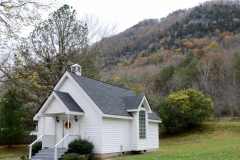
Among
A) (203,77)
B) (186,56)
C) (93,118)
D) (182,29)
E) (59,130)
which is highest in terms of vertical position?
(182,29)

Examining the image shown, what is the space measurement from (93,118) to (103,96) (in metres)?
2.46

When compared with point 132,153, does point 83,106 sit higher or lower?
higher

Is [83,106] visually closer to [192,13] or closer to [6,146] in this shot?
[6,146]

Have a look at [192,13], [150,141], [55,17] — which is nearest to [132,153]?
[150,141]

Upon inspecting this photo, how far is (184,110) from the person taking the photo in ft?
99.3

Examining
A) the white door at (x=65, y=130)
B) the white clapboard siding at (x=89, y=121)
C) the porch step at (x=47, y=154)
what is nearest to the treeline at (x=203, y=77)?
the white clapboard siding at (x=89, y=121)

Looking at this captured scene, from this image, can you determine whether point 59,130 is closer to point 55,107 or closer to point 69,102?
point 55,107

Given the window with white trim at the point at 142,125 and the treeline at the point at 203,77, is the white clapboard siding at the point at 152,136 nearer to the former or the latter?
the window with white trim at the point at 142,125

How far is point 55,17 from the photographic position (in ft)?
80.9

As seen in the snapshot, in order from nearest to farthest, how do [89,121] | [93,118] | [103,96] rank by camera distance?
1. [93,118]
2. [89,121]
3. [103,96]

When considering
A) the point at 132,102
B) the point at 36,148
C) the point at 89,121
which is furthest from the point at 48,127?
the point at 132,102

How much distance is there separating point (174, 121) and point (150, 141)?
385 inches

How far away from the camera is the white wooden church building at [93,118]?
635 inches

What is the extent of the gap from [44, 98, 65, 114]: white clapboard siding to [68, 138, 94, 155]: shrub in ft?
6.99
